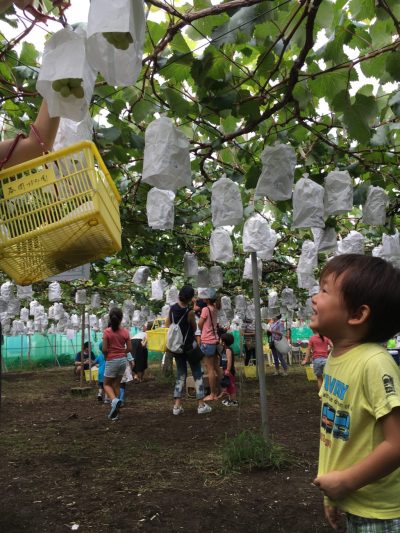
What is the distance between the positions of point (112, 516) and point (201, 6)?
2937mm

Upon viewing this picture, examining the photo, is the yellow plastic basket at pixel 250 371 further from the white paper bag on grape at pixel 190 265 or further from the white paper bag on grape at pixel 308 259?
the white paper bag on grape at pixel 308 259

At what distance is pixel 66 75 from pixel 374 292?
940mm

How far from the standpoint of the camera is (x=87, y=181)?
1316mm

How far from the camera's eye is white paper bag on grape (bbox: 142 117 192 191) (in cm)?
225

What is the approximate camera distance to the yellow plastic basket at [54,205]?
129 centimetres

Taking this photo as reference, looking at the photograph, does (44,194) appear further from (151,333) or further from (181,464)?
(151,333)

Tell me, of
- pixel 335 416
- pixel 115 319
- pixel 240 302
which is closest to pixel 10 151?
pixel 335 416

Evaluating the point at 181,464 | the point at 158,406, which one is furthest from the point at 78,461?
the point at 158,406

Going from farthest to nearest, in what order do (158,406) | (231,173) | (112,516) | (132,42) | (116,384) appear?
1. (158,406)
2. (116,384)
3. (231,173)
4. (112,516)
5. (132,42)

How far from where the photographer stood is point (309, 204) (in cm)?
312

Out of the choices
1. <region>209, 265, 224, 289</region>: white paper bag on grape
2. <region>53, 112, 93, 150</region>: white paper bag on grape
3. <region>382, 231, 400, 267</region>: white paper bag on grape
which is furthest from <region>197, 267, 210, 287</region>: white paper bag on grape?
<region>53, 112, 93, 150</region>: white paper bag on grape

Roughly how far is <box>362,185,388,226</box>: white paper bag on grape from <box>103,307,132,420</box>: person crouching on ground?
381 centimetres

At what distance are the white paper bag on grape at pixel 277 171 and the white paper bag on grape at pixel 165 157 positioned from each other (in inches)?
28.7

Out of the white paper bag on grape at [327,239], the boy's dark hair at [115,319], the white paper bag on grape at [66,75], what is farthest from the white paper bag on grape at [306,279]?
the white paper bag on grape at [66,75]
